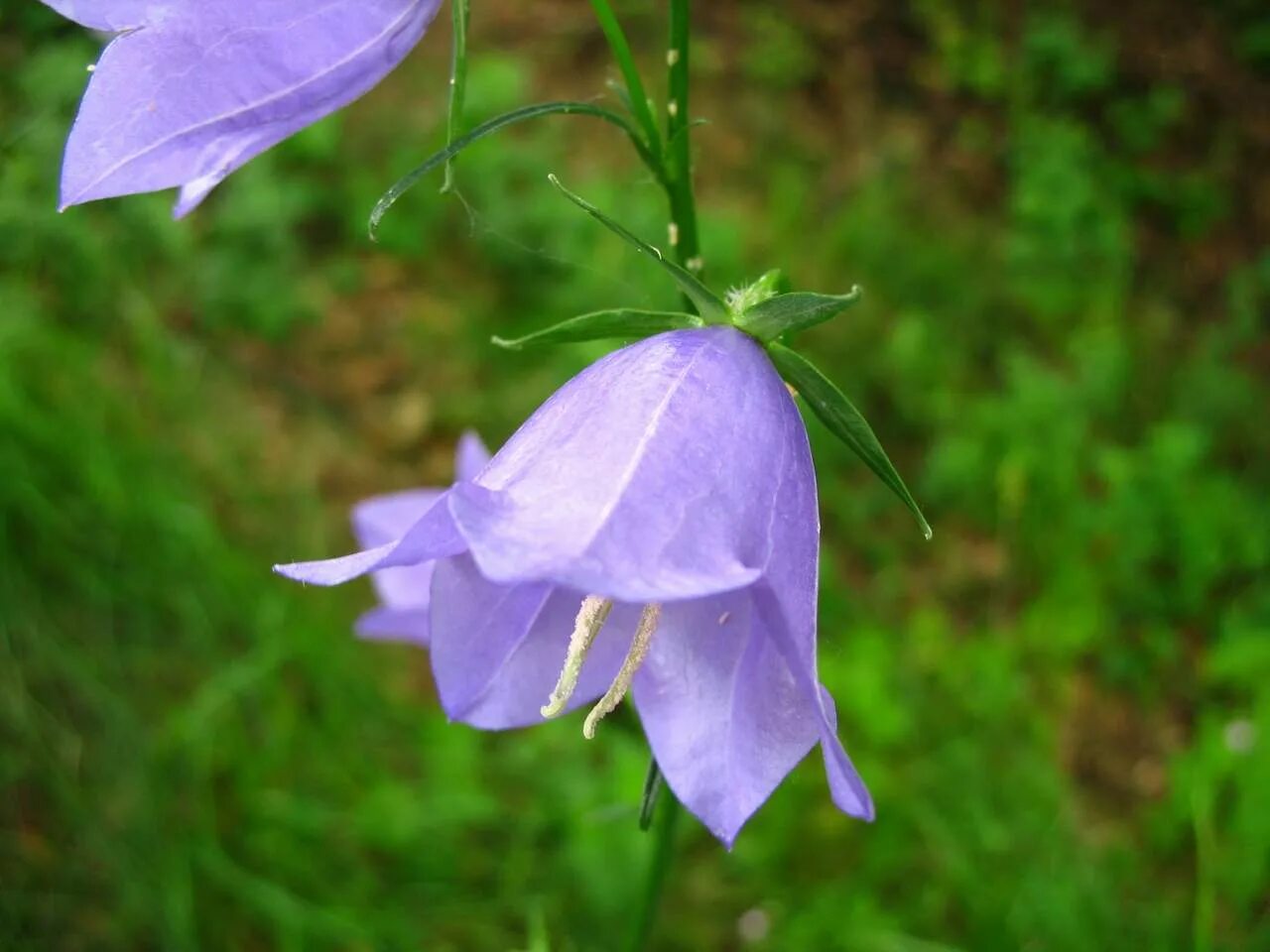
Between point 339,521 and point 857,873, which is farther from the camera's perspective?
point 339,521

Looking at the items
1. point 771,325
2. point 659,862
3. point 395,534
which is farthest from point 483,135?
point 659,862

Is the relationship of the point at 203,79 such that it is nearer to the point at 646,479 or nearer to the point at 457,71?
the point at 457,71

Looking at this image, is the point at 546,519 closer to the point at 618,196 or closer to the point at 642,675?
the point at 642,675

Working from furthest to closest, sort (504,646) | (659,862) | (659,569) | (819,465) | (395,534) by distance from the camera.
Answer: (819,465)
(395,534)
(659,862)
(504,646)
(659,569)

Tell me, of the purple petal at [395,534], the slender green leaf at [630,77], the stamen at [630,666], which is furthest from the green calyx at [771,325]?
the purple petal at [395,534]

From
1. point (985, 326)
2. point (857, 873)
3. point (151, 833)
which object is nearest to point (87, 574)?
point (151, 833)

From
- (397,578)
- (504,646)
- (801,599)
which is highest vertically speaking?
(801,599)

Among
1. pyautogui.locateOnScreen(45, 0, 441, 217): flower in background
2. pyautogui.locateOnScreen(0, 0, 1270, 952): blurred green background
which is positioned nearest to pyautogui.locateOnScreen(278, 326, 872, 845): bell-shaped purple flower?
pyautogui.locateOnScreen(45, 0, 441, 217): flower in background
